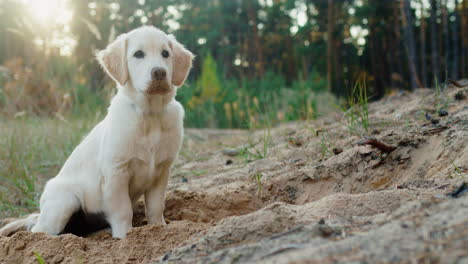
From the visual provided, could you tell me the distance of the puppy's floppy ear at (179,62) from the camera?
2943 mm

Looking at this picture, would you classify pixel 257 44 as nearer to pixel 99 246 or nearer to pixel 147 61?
pixel 147 61

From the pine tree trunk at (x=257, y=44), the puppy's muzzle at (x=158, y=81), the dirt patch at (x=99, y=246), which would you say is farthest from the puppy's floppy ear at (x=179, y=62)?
the pine tree trunk at (x=257, y=44)

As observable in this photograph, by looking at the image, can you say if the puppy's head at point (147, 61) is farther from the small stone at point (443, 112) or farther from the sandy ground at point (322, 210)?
the small stone at point (443, 112)

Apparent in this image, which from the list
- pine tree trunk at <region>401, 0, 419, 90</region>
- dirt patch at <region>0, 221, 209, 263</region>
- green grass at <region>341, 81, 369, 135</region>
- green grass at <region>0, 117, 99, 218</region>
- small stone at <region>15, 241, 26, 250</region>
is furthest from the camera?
pine tree trunk at <region>401, 0, 419, 90</region>

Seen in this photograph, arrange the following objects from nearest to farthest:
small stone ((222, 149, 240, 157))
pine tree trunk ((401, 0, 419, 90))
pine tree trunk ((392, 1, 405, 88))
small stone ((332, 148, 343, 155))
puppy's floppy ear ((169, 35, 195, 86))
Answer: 1. puppy's floppy ear ((169, 35, 195, 86))
2. small stone ((332, 148, 343, 155))
3. small stone ((222, 149, 240, 157))
4. pine tree trunk ((401, 0, 419, 90))
5. pine tree trunk ((392, 1, 405, 88))

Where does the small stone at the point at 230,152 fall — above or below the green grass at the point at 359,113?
below

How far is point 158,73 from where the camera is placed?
2652mm

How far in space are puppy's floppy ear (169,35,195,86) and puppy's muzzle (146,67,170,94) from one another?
206 millimetres

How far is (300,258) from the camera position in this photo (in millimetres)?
1130

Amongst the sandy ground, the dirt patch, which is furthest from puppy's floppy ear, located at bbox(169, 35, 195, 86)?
the dirt patch

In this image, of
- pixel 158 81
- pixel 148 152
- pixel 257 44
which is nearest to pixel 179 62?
pixel 158 81

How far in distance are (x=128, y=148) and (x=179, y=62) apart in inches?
31.0

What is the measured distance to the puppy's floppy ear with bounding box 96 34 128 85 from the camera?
289 centimetres

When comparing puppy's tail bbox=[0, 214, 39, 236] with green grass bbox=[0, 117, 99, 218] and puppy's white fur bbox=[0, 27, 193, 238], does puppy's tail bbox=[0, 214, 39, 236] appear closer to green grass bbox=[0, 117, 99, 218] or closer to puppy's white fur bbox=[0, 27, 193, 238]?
puppy's white fur bbox=[0, 27, 193, 238]
